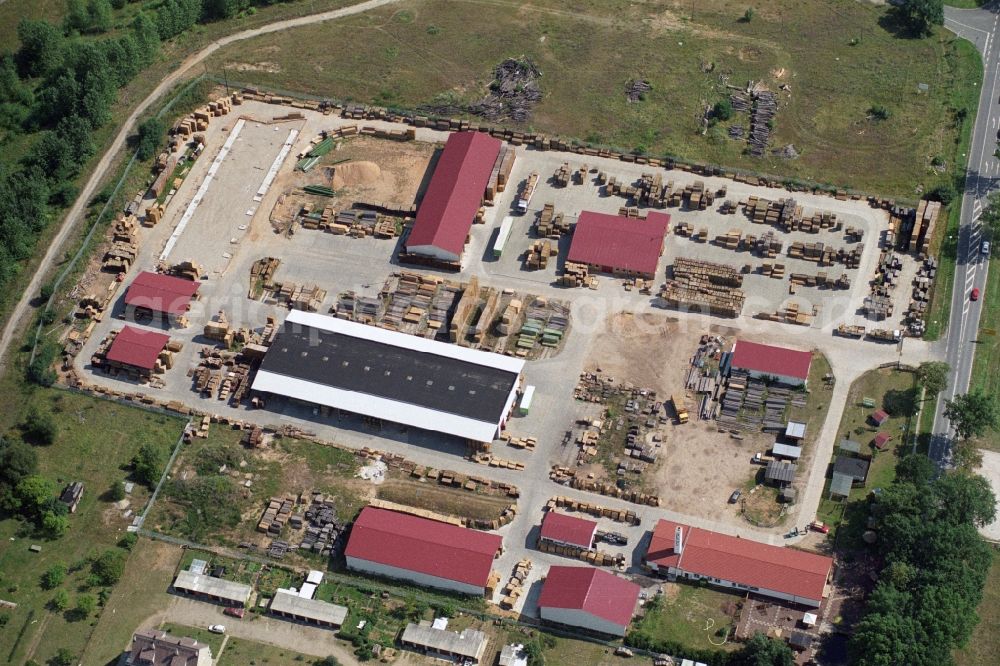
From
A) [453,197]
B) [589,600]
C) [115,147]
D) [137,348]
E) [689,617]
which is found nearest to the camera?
[589,600]

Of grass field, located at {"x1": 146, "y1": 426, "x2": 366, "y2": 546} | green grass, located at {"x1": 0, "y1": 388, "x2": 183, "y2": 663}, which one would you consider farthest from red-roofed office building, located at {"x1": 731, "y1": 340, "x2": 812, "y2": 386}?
green grass, located at {"x1": 0, "y1": 388, "x2": 183, "y2": 663}

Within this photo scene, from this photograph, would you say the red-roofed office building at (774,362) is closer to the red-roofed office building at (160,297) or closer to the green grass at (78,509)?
the green grass at (78,509)

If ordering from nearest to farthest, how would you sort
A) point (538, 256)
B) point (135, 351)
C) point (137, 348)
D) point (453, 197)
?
point (135, 351) → point (137, 348) → point (538, 256) → point (453, 197)

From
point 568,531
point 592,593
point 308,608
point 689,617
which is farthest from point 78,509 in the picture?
point 689,617

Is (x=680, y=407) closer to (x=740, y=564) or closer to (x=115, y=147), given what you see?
(x=740, y=564)

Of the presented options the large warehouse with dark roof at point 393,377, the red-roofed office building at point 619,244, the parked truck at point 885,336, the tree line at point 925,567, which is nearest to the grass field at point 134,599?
the large warehouse with dark roof at point 393,377

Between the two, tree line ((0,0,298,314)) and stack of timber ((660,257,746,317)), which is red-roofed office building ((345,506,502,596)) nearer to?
stack of timber ((660,257,746,317))
